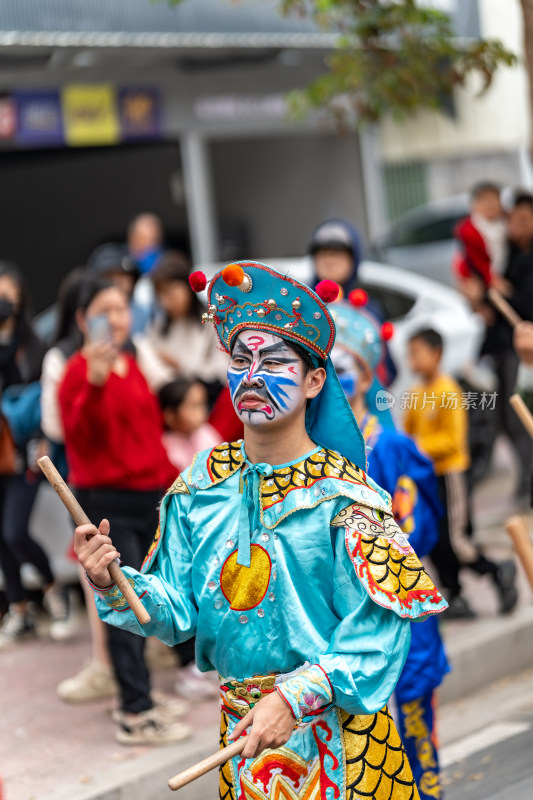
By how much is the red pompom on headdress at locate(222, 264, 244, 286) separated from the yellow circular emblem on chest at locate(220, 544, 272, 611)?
23.9 inches

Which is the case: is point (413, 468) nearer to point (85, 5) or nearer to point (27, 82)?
point (85, 5)

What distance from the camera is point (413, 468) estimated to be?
4555mm

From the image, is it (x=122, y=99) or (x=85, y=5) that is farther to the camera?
(x=122, y=99)

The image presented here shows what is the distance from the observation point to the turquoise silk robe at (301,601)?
2.84 m

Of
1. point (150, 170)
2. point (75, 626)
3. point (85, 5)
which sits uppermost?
point (85, 5)

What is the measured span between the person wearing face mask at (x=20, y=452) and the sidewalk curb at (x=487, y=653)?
2.06 meters

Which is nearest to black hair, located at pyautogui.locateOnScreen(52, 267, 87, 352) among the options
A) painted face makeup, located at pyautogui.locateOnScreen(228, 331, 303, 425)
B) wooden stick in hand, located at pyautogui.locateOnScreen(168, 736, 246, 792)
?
painted face makeup, located at pyautogui.locateOnScreen(228, 331, 303, 425)

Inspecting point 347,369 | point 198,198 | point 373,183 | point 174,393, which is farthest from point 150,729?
point 373,183

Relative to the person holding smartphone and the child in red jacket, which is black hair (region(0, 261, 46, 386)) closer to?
the person holding smartphone

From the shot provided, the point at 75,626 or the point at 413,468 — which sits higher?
the point at 413,468

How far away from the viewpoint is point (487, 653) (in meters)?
6.33

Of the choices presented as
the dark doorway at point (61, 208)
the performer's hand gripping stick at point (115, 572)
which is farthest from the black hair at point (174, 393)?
the dark doorway at point (61, 208)

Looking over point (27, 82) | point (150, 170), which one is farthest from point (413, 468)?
point (150, 170)

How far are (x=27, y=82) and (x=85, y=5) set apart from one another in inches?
54.2
